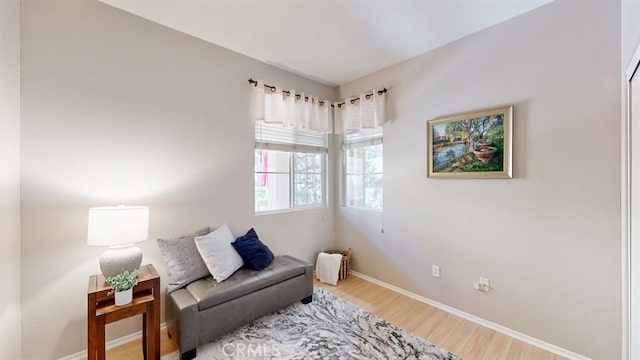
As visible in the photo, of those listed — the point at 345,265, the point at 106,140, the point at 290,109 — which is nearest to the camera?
the point at 106,140

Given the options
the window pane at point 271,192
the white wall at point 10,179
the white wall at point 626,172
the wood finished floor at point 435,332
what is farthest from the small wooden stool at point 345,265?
the white wall at point 10,179

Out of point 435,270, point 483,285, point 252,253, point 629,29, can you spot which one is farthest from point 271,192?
point 629,29

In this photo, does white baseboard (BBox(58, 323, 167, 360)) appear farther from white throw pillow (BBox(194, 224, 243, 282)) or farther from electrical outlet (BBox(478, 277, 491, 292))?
electrical outlet (BBox(478, 277, 491, 292))

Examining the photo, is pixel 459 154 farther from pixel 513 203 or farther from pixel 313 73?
pixel 313 73

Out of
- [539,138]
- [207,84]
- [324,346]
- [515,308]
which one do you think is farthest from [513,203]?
[207,84]

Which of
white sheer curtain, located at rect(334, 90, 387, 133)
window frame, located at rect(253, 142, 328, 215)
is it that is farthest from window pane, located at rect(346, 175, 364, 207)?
white sheer curtain, located at rect(334, 90, 387, 133)

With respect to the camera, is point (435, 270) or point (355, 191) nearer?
point (435, 270)

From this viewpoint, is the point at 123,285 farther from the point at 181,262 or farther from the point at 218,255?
the point at 218,255

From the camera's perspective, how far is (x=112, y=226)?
166 centimetres

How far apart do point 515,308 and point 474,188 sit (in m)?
1.05

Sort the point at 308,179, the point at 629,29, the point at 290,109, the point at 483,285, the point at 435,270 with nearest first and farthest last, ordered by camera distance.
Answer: the point at 629,29, the point at 483,285, the point at 435,270, the point at 290,109, the point at 308,179

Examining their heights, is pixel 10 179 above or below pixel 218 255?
above

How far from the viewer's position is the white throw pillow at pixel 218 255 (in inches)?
85.3

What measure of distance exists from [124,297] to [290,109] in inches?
93.2
